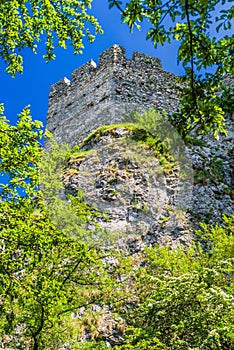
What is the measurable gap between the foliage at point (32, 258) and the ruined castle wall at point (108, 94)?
25.1 ft

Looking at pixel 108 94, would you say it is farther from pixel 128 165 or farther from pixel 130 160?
pixel 128 165

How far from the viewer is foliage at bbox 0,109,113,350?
192 inches

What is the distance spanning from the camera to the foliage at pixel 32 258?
4.88 metres

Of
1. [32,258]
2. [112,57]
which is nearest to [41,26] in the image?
[32,258]

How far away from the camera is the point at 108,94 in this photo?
44.2 feet

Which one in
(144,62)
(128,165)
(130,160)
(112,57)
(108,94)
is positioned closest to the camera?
(128,165)

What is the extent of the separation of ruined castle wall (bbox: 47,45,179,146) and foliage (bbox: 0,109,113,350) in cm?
764

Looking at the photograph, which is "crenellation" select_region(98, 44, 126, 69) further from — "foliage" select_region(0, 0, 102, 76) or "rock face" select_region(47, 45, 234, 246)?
"foliage" select_region(0, 0, 102, 76)

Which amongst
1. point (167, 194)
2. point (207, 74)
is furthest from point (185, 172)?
point (207, 74)

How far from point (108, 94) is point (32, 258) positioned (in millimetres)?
9078

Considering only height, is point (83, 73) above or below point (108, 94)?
above

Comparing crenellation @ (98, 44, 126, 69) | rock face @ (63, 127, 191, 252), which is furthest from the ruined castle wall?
rock face @ (63, 127, 191, 252)

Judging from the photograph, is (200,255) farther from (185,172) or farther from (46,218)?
(46,218)

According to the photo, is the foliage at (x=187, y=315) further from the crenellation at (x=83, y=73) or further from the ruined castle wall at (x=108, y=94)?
the crenellation at (x=83, y=73)
